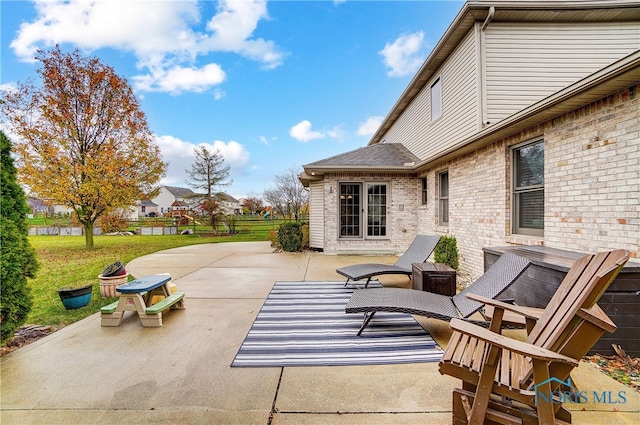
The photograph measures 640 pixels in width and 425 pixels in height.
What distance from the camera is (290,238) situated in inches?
409

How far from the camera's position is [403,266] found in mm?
5578

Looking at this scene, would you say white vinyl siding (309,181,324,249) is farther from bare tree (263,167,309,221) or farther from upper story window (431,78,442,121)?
bare tree (263,167,309,221)

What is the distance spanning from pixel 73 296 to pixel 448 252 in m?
7.24

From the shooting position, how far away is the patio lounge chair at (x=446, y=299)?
9.98 feet

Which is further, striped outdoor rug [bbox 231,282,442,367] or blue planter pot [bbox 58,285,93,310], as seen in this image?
blue planter pot [bbox 58,285,93,310]

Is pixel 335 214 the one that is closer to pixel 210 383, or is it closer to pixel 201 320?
pixel 201 320

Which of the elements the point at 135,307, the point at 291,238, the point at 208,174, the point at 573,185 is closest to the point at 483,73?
the point at 573,185

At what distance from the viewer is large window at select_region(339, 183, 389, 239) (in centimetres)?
951

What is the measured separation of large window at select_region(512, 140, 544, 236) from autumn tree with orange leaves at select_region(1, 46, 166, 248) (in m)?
13.4

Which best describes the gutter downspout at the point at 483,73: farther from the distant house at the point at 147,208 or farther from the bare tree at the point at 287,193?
the distant house at the point at 147,208

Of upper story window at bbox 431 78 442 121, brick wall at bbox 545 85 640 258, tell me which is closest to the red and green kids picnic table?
brick wall at bbox 545 85 640 258

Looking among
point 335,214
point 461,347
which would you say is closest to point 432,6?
point 335,214

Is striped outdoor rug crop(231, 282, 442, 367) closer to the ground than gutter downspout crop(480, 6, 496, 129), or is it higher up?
closer to the ground

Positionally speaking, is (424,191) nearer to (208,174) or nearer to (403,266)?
(403,266)
